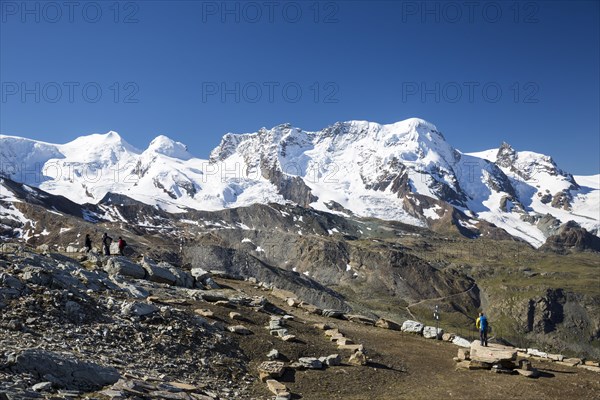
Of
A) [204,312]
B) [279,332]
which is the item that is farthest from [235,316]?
[279,332]

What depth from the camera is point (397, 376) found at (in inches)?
1009

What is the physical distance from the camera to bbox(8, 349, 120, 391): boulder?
53.9 feet

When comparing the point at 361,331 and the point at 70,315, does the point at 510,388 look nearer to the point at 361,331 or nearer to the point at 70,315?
the point at 361,331

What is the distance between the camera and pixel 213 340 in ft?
85.5

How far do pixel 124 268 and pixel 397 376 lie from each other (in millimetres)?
22116

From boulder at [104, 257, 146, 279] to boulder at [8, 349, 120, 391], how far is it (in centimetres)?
2082

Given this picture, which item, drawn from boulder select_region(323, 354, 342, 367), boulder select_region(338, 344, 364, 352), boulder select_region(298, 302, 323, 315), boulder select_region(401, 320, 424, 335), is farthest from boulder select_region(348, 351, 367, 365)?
boulder select_region(298, 302, 323, 315)

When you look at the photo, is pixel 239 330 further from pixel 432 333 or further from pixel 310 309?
pixel 432 333

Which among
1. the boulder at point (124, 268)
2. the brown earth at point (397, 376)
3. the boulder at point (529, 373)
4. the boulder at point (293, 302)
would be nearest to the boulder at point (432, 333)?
the brown earth at point (397, 376)

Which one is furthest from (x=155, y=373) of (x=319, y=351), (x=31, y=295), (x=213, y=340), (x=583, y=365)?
(x=583, y=365)

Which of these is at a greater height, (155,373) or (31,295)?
(31,295)

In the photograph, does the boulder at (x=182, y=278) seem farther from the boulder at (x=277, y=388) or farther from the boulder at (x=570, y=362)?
the boulder at (x=570, y=362)

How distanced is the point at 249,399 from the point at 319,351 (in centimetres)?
794

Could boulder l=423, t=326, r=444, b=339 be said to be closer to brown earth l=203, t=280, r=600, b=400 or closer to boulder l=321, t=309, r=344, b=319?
brown earth l=203, t=280, r=600, b=400
